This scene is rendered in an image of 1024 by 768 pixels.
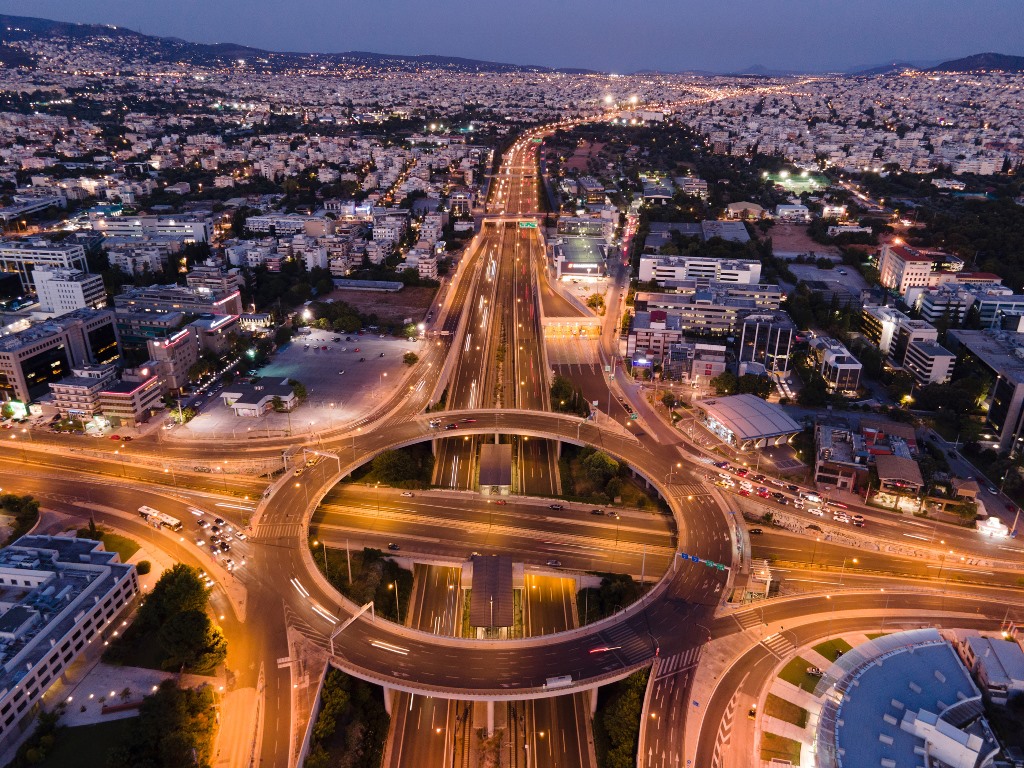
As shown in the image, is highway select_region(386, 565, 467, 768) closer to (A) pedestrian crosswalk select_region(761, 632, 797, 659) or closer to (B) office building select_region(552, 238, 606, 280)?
(A) pedestrian crosswalk select_region(761, 632, 797, 659)

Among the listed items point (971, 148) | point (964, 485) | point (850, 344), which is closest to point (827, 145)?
point (971, 148)

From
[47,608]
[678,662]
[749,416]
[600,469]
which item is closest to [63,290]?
[47,608]

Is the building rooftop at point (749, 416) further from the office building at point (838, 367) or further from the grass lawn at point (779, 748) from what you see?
the grass lawn at point (779, 748)

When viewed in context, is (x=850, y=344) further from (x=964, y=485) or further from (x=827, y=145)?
(x=827, y=145)

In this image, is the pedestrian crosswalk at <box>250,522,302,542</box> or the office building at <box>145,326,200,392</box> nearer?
the pedestrian crosswalk at <box>250,522,302,542</box>

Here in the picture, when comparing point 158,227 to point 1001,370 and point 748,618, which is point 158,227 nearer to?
point 748,618

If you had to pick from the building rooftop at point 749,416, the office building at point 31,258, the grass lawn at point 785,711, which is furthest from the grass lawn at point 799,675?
the office building at point 31,258

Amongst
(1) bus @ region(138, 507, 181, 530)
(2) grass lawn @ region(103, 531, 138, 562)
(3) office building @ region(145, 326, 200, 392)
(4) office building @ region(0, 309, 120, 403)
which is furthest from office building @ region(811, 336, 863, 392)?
(4) office building @ region(0, 309, 120, 403)
